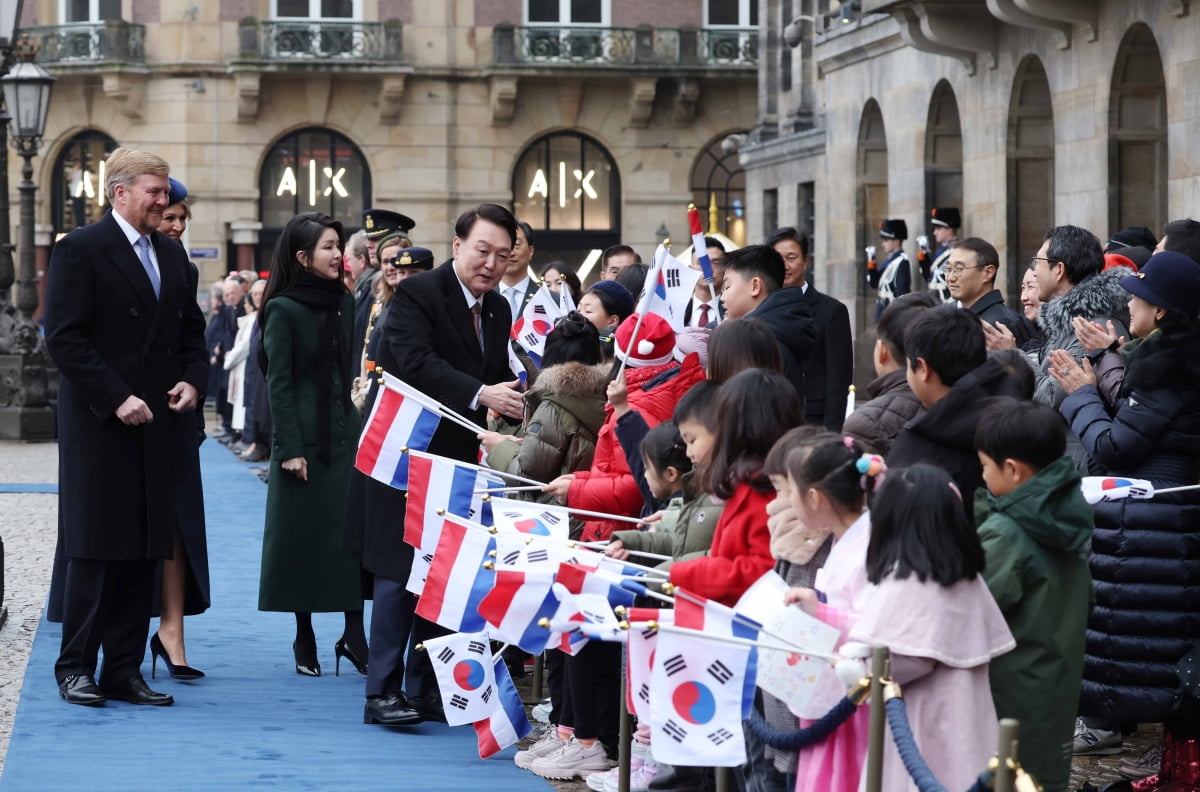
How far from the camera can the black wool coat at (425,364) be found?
7.54 metres

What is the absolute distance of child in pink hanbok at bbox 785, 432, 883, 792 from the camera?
15.5 feet

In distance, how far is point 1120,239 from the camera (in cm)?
945

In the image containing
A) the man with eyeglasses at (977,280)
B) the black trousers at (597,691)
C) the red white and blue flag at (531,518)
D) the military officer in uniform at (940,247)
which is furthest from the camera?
the military officer in uniform at (940,247)

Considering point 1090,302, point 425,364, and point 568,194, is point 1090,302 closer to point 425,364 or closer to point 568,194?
point 425,364

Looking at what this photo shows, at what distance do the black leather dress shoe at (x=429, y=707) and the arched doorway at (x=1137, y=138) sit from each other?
10780 mm

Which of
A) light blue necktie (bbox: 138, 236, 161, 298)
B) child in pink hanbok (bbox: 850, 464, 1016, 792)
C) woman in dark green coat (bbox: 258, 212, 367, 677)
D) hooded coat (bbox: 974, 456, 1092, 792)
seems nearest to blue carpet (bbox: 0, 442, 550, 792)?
woman in dark green coat (bbox: 258, 212, 367, 677)

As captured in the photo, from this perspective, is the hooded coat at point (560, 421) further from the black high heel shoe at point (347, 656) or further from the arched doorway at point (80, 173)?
the arched doorway at point (80, 173)

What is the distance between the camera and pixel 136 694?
25.9 ft

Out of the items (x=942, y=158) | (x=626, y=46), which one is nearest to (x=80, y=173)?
(x=626, y=46)

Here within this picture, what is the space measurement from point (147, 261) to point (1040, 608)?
168 inches

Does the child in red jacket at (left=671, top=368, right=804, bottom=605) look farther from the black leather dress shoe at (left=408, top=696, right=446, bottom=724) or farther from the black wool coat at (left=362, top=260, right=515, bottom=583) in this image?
the black leather dress shoe at (left=408, top=696, right=446, bottom=724)

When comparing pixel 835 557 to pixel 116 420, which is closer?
pixel 835 557

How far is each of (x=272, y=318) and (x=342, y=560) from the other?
1.14 m

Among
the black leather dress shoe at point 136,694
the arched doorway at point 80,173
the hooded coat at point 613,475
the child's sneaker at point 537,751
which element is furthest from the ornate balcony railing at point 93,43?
the child's sneaker at point 537,751
